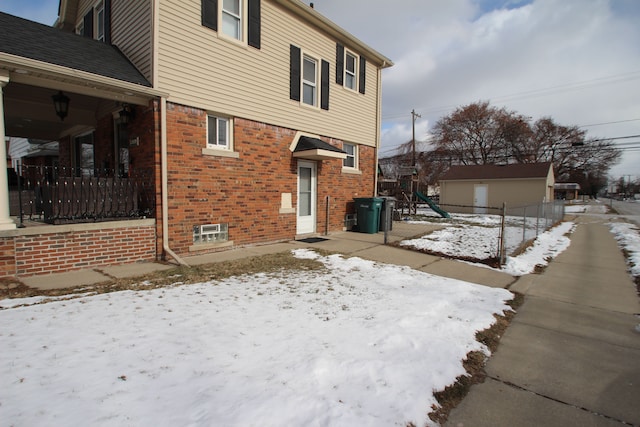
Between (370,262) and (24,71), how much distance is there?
21.5 feet

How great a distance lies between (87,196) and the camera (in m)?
5.63

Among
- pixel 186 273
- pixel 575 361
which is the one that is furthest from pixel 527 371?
pixel 186 273

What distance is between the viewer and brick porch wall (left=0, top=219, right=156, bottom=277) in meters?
4.83

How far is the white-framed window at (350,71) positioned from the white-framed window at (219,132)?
5.12m

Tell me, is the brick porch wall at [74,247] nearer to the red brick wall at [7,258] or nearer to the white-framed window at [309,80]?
the red brick wall at [7,258]

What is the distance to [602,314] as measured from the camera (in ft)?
14.7

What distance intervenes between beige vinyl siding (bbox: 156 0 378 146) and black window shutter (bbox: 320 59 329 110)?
18 centimetres

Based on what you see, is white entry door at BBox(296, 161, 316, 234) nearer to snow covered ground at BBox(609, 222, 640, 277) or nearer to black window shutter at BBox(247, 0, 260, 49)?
black window shutter at BBox(247, 0, 260, 49)

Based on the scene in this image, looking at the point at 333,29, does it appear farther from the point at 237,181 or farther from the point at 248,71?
the point at 237,181

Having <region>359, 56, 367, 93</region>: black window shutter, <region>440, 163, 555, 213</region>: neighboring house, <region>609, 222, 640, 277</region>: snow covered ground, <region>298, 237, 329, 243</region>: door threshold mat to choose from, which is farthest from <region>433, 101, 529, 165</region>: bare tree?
<region>298, 237, 329, 243</region>: door threshold mat

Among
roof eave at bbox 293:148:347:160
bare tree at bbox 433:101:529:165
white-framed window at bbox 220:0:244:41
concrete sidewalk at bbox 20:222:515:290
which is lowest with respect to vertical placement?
concrete sidewalk at bbox 20:222:515:290

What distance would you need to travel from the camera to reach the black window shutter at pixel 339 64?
1036 centimetres

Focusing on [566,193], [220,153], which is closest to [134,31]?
[220,153]

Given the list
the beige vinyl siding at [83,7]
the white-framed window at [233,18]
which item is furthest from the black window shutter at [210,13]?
the beige vinyl siding at [83,7]
